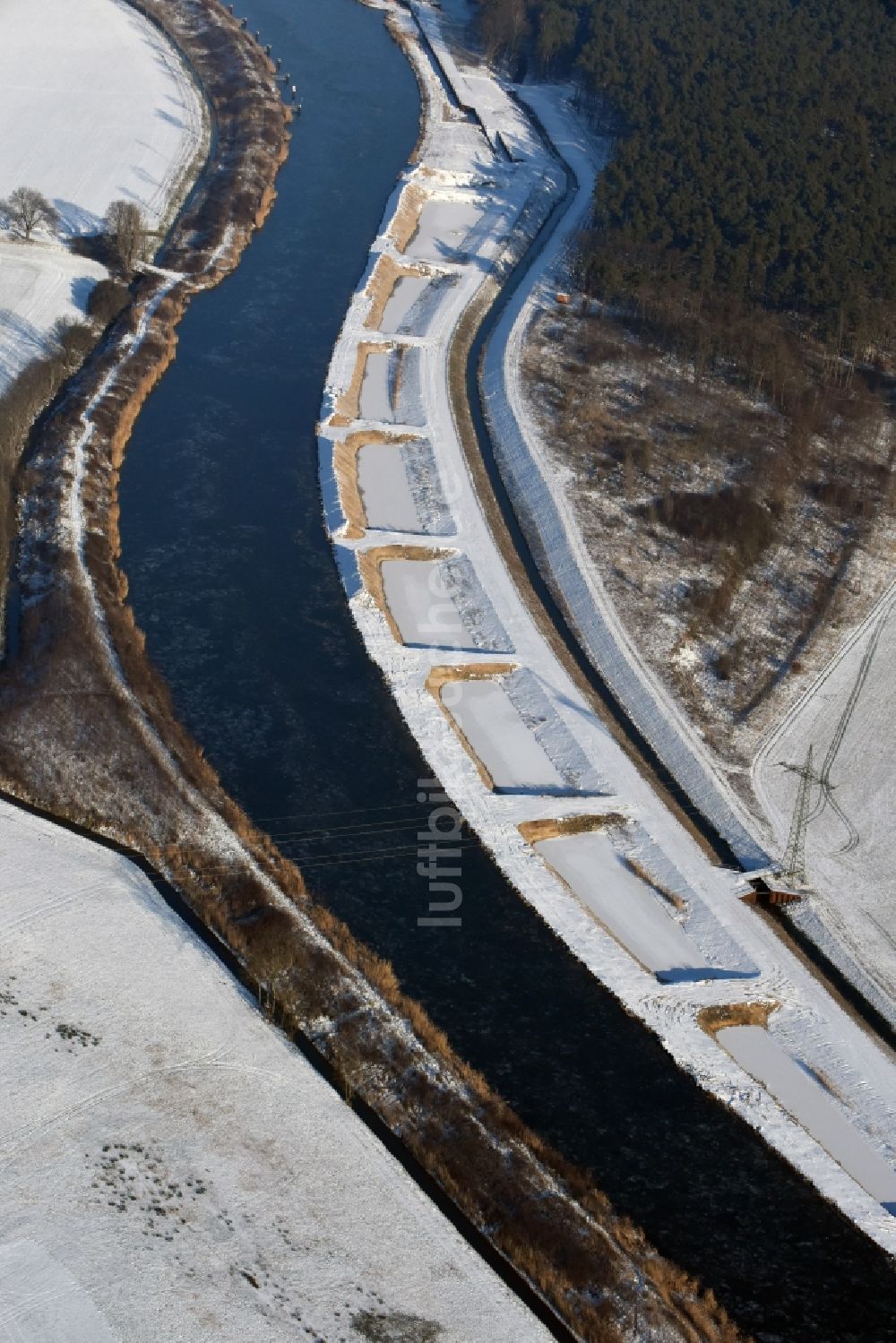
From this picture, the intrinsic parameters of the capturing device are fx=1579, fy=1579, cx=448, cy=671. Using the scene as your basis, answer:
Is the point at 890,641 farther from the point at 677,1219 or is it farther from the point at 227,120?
the point at 227,120

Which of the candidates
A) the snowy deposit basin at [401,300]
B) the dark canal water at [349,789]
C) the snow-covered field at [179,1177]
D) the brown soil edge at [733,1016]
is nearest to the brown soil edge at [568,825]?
the dark canal water at [349,789]

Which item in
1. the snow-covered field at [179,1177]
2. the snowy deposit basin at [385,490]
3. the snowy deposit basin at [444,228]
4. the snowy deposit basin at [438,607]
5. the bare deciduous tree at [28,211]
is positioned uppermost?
the snowy deposit basin at [444,228]

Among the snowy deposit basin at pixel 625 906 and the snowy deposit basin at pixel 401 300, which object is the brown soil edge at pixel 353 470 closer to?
the snowy deposit basin at pixel 401 300

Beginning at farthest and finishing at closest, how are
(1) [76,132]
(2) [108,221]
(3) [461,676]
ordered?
(1) [76,132]
(2) [108,221]
(3) [461,676]

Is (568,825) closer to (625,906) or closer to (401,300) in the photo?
(625,906)

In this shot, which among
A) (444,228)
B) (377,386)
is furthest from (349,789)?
(444,228)

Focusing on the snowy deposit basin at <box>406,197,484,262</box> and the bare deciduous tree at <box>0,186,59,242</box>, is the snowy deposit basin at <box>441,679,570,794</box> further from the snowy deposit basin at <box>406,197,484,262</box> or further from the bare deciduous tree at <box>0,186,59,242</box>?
the bare deciduous tree at <box>0,186,59,242</box>

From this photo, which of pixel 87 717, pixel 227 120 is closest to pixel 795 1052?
pixel 87 717
